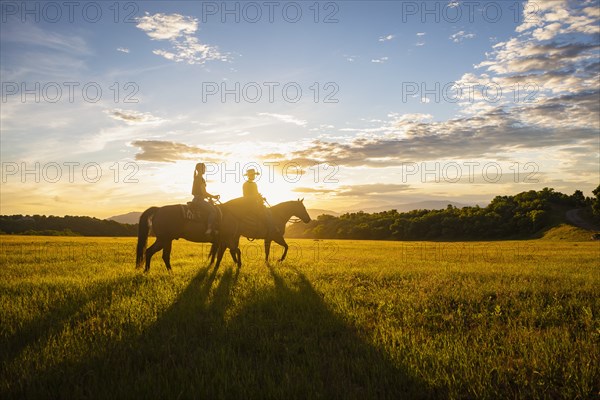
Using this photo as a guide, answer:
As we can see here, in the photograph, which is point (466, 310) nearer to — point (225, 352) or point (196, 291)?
point (225, 352)

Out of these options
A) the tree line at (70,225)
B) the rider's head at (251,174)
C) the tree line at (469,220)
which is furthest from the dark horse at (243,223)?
the tree line at (469,220)

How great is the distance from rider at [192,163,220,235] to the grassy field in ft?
13.5

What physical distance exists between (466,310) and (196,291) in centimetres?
623

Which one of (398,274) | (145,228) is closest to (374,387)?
(398,274)

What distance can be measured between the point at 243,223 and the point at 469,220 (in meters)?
75.3

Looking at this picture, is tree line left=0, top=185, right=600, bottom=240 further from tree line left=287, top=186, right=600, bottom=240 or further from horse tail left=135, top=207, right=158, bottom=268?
horse tail left=135, top=207, right=158, bottom=268

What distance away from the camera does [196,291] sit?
9281 millimetres

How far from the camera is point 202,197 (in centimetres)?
1373

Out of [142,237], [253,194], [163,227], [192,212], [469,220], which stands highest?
[253,194]

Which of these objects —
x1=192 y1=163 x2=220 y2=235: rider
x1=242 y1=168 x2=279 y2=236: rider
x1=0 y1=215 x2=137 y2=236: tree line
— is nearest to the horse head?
x1=242 y1=168 x2=279 y2=236: rider

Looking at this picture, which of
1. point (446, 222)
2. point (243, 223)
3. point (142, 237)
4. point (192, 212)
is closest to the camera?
point (142, 237)

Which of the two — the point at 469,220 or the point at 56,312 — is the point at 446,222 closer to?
the point at 469,220

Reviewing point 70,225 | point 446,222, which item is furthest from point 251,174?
point 70,225

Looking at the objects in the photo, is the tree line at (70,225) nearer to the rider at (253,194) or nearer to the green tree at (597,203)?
the rider at (253,194)
